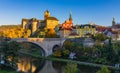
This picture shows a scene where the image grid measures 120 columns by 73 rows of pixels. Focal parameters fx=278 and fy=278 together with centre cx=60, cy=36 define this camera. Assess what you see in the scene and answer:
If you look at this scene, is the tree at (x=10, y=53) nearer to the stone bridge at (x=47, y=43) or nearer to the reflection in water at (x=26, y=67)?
the reflection in water at (x=26, y=67)

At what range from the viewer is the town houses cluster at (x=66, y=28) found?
8656 cm

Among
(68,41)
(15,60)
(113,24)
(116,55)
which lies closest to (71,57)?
(68,41)

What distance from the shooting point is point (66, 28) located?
92438 millimetres

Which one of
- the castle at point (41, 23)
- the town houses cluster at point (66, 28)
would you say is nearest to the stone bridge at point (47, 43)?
the town houses cluster at point (66, 28)

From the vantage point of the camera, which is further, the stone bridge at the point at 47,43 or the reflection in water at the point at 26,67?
the stone bridge at the point at 47,43

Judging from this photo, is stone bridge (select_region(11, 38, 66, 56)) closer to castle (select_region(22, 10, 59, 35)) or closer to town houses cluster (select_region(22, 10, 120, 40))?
town houses cluster (select_region(22, 10, 120, 40))

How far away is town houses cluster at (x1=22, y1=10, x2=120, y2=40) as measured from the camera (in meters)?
86.6

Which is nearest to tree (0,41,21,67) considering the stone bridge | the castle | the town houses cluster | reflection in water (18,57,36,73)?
reflection in water (18,57,36,73)

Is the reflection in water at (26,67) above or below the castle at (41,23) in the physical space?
below

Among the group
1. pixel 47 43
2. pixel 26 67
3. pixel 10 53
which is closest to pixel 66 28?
pixel 47 43

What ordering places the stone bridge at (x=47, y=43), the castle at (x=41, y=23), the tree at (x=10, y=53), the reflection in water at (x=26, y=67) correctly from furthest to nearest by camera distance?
the castle at (x=41, y=23)
the stone bridge at (x=47, y=43)
the reflection in water at (x=26, y=67)
the tree at (x=10, y=53)

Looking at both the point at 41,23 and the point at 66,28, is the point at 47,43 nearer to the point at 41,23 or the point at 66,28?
the point at 66,28

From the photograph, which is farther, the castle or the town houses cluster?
the castle

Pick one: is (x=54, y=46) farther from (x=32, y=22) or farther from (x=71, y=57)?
(x=32, y=22)
